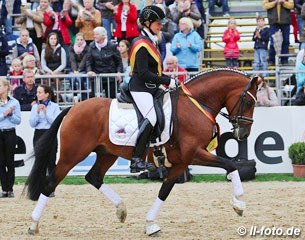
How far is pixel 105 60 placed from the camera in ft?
64.0

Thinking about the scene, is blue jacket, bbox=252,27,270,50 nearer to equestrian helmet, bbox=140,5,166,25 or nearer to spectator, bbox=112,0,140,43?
spectator, bbox=112,0,140,43

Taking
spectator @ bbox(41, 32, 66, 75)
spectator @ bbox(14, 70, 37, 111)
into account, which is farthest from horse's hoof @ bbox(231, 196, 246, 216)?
spectator @ bbox(41, 32, 66, 75)

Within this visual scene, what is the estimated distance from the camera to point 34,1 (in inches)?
949

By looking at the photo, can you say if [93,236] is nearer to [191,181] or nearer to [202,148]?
[202,148]

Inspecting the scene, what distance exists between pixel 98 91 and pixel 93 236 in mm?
7212

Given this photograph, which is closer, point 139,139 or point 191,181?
point 139,139

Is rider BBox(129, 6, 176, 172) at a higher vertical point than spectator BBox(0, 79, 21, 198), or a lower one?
higher

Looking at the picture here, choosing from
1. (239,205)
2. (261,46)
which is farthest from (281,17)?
(239,205)

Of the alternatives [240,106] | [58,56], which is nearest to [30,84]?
[58,56]

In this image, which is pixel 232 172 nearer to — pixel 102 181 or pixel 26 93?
pixel 102 181

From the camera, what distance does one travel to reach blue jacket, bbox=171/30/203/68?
66.5ft

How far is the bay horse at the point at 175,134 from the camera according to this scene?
39.6ft

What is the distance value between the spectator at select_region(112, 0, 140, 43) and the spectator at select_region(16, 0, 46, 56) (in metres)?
2.11

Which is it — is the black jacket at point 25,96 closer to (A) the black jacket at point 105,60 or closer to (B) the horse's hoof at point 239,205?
(A) the black jacket at point 105,60
